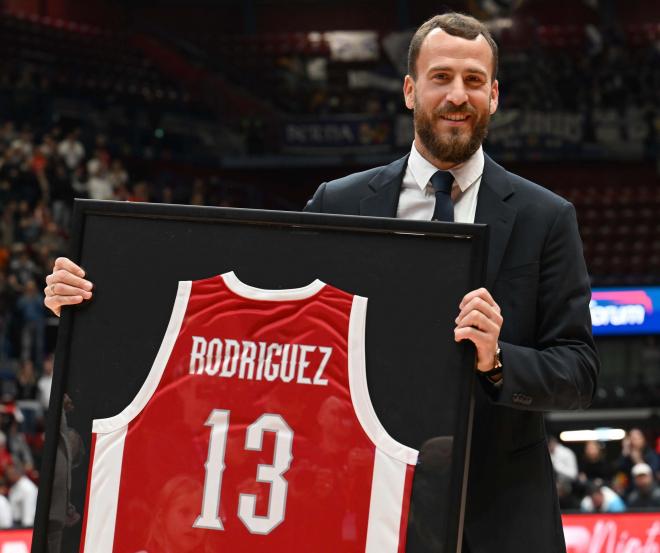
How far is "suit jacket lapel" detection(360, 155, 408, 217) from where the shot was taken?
8.36ft

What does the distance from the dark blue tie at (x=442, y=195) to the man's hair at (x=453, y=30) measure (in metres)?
0.20

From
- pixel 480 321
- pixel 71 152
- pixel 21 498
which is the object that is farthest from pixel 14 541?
pixel 71 152

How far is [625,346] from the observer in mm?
16469

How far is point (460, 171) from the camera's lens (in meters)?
2.50

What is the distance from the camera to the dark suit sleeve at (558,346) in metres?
2.27

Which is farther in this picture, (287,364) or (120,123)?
(120,123)

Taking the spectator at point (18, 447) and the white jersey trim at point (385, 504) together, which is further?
the spectator at point (18, 447)

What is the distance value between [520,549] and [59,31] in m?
20.9

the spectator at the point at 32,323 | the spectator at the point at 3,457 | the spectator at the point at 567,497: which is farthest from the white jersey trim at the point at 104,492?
the spectator at the point at 32,323

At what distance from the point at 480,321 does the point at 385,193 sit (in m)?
0.48

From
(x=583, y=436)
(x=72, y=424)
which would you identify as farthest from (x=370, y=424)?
(x=583, y=436)

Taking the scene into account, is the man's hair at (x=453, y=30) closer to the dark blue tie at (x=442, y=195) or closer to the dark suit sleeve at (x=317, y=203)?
the dark blue tie at (x=442, y=195)

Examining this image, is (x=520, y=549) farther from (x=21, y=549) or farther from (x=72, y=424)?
(x=21, y=549)

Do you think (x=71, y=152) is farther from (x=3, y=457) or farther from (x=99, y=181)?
(x=3, y=457)
